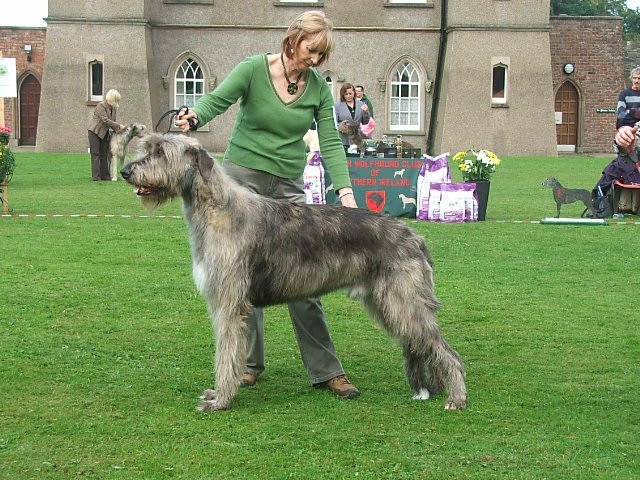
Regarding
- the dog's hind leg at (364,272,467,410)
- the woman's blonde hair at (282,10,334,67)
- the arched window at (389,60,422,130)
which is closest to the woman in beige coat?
the arched window at (389,60,422,130)

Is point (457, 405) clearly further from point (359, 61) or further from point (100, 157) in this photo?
point (359, 61)

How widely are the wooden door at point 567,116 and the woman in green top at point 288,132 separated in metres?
34.2

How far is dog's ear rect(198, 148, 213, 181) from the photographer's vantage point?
5.53 meters

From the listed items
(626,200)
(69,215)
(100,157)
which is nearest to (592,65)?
(100,157)

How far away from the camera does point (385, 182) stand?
15078 mm

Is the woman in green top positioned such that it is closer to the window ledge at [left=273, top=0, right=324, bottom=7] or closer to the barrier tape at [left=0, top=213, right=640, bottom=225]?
the barrier tape at [left=0, top=213, right=640, bottom=225]

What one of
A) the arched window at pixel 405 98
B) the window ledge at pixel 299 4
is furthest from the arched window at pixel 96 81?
the arched window at pixel 405 98

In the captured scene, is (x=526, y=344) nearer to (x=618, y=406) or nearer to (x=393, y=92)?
(x=618, y=406)

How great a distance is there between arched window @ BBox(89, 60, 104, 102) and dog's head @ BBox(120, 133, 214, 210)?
2944cm

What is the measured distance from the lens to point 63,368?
21.0 ft

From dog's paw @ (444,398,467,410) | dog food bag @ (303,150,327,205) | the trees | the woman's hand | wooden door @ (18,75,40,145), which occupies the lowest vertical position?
dog's paw @ (444,398,467,410)

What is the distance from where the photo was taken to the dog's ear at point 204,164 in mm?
5531

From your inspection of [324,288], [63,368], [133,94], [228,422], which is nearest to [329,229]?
[324,288]

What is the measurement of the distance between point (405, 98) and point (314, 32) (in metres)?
30.0
